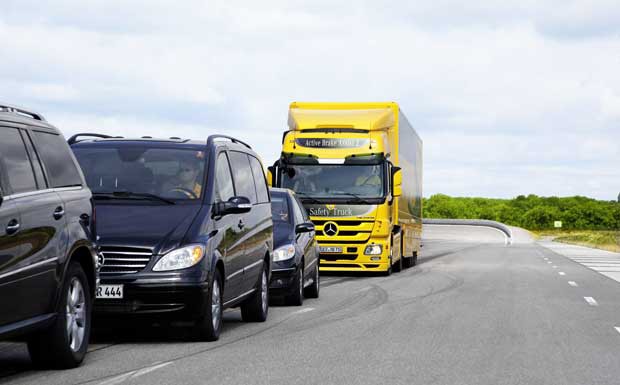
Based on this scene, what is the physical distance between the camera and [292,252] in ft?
49.8

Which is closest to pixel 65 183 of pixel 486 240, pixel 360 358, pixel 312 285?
pixel 360 358

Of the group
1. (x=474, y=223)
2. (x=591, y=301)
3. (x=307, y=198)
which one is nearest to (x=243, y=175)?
(x=591, y=301)

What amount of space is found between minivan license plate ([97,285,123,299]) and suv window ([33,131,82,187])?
4.00 feet

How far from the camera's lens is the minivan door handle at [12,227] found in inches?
285

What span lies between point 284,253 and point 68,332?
6.86 meters

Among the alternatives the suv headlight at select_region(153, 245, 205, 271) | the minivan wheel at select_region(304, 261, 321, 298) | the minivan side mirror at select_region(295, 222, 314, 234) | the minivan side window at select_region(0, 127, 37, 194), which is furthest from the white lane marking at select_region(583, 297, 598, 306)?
the minivan side window at select_region(0, 127, 37, 194)

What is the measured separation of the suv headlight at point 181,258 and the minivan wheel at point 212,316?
1.16 feet

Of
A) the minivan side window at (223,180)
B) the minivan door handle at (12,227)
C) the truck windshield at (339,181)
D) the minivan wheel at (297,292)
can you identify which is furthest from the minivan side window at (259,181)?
the truck windshield at (339,181)

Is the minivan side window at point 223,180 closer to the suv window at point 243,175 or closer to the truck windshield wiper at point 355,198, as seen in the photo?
the suv window at point 243,175

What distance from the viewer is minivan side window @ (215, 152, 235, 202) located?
11.2 metres

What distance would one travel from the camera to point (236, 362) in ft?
29.4

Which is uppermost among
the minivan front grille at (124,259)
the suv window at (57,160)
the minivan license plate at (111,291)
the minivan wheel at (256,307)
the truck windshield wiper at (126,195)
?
the suv window at (57,160)

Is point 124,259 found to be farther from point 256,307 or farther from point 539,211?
point 539,211

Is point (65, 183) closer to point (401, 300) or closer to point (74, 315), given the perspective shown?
point (74, 315)
